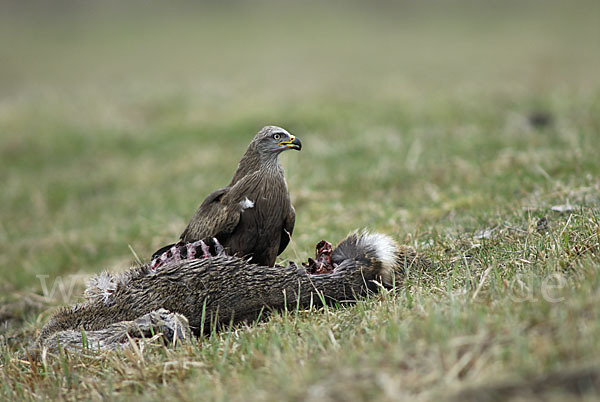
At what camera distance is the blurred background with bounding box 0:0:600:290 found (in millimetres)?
7484

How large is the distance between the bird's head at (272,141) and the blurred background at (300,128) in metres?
1.16

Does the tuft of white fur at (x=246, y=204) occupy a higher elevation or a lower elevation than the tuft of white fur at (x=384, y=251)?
higher

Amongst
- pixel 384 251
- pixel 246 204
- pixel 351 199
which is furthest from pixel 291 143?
pixel 351 199

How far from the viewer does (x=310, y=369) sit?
8.73ft

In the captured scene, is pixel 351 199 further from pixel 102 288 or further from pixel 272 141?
pixel 102 288

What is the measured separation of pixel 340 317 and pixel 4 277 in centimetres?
517

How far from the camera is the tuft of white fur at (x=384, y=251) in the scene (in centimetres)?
400

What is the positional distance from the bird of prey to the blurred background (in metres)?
1.00

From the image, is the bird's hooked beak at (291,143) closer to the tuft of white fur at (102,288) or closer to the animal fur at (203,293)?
the animal fur at (203,293)

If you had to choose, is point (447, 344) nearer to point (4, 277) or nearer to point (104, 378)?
point (104, 378)

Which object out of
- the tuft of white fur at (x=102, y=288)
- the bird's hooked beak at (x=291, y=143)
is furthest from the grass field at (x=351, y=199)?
the bird's hooked beak at (x=291, y=143)

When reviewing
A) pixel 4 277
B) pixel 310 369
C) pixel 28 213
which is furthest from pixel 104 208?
pixel 310 369

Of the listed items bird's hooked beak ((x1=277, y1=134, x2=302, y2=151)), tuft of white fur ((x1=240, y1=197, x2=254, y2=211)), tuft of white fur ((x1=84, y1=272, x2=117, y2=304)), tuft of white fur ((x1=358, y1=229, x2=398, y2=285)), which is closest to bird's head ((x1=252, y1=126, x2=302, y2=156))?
bird's hooked beak ((x1=277, y1=134, x2=302, y2=151))

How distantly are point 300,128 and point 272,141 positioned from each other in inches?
316
